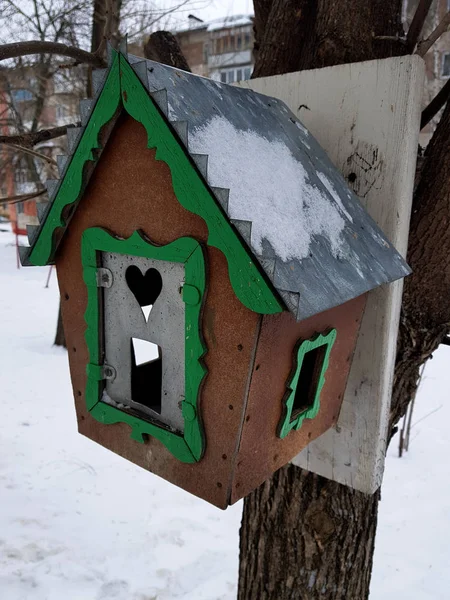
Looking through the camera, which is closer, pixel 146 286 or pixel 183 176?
pixel 183 176

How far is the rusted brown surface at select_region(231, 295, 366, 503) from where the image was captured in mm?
951

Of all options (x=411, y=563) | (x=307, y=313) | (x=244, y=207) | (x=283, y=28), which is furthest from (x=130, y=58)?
(x=411, y=563)

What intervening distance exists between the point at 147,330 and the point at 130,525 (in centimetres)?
269

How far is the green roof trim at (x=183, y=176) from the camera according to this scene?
822 millimetres

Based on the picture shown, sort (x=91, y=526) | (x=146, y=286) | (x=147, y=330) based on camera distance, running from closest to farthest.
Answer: (x=147, y=330)
(x=146, y=286)
(x=91, y=526)

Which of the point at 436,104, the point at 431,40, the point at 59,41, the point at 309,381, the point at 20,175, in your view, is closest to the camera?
the point at 309,381

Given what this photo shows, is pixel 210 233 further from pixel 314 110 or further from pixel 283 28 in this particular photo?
pixel 283 28

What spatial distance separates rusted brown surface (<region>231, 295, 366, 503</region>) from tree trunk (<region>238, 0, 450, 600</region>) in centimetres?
33

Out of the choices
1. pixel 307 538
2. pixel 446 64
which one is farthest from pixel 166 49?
pixel 446 64

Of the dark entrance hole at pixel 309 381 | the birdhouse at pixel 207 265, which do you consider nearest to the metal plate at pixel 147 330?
the birdhouse at pixel 207 265

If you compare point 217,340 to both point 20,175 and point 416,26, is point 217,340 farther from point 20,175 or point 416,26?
point 20,175

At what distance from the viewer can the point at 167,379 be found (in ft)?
3.52

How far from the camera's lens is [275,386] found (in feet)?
3.31

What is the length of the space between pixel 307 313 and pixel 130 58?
21.1 inches
